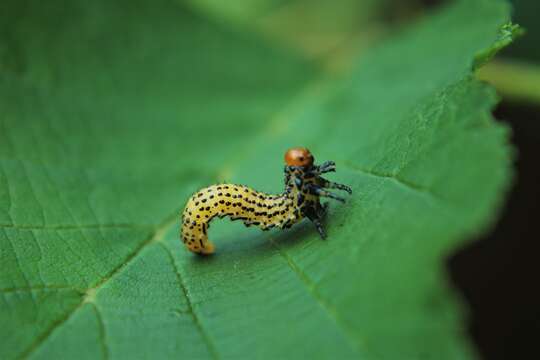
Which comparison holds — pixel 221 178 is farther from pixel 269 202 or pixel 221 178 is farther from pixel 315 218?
pixel 315 218

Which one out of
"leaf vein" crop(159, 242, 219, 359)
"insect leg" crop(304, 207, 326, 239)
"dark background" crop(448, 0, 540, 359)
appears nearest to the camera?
"leaf vein" crop(159, 242, 219, 359)

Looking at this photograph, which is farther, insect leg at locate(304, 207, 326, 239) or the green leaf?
insect leg at locate(304, 207, 326, 239)

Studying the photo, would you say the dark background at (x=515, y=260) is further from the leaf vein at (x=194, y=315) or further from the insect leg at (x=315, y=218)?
the leaf vein at (x=194, y=315)

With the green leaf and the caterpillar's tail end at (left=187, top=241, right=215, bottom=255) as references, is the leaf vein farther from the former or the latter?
the caterpillar's tail end at (left=187, top=241, right=215, bottom=255)

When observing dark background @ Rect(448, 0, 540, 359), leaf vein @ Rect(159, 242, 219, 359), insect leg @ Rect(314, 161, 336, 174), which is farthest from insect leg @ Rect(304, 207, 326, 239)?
dark background @ Rect(448, 0, 540, 359)

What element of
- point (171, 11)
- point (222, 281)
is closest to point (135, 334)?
point (222, 281)

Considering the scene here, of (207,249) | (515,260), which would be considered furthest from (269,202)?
(515,260)

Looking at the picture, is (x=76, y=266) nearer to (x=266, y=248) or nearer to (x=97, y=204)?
(x=97, y=204)
